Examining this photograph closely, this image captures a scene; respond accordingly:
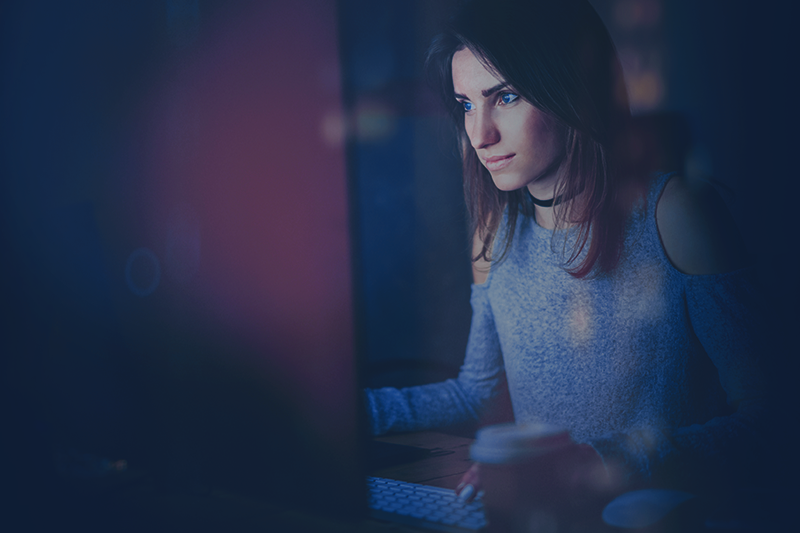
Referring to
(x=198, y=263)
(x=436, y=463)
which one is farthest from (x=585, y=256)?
(x=198, y=263)

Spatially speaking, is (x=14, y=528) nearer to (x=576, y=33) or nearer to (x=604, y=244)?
(x=604, y=244)

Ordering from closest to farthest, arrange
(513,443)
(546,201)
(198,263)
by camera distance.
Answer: (513,443), (198,263), (546,201)

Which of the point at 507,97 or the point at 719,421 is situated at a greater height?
the point at 507,97

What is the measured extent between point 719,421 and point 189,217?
2.61ft

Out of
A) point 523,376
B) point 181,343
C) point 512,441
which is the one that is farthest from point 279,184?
point 523,376

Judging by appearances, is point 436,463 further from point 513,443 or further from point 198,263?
point 198,263

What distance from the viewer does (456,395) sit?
1.24 m

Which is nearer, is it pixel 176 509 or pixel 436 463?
pixel 176 509

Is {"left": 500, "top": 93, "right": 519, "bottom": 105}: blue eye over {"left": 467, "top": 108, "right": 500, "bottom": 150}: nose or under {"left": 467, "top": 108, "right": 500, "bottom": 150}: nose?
over

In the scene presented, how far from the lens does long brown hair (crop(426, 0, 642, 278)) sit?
3.44 feet

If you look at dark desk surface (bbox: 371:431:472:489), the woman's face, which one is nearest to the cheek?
the woman's face

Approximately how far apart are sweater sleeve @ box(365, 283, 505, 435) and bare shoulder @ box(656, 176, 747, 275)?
43cm

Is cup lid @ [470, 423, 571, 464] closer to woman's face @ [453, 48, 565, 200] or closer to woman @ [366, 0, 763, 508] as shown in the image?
woman @ [366, 0, 763, 508]

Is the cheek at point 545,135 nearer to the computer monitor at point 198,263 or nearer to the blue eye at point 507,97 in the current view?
the blue eye at point 507,97
